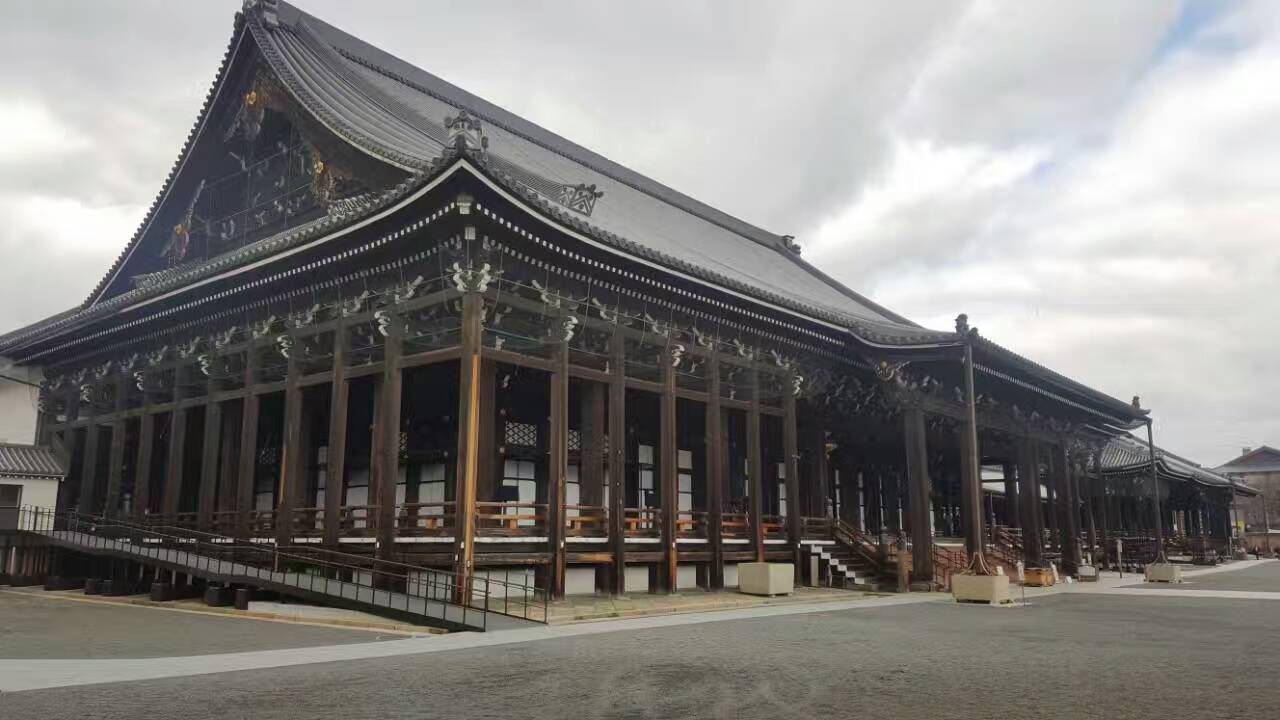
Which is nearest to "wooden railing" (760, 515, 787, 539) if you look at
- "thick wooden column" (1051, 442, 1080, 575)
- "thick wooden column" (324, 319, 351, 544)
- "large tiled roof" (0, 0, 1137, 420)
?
"large tiled roof" (0, 0, 1137, 420)

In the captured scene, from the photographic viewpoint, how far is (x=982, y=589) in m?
21.8

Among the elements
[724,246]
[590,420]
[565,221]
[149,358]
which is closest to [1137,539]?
[724,246]

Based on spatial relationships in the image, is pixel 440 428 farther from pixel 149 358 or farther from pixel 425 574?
pixel 149 358

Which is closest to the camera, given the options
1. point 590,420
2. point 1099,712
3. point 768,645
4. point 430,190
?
point 1099,712

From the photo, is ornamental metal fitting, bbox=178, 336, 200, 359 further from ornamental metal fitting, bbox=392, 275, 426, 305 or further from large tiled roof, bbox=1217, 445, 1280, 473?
large tiled roof, bbox=1217, 445, 1280, 473

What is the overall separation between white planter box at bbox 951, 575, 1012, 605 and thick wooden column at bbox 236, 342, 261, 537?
17.5 m

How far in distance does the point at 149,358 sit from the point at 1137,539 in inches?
1976

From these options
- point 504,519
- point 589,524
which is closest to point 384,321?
point 504,519

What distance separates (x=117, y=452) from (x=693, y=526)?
700 inches

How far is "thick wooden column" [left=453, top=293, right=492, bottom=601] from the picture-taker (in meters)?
17.6

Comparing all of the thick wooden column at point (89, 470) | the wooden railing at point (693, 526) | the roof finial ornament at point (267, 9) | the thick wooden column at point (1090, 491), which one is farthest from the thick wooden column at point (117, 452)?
the thick wooden column at point (1090, 491)

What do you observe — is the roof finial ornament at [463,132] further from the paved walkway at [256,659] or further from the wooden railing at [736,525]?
the wooden railing at [736,525]

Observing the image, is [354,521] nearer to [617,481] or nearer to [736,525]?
[617,481]

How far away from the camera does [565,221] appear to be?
61.0 feet
